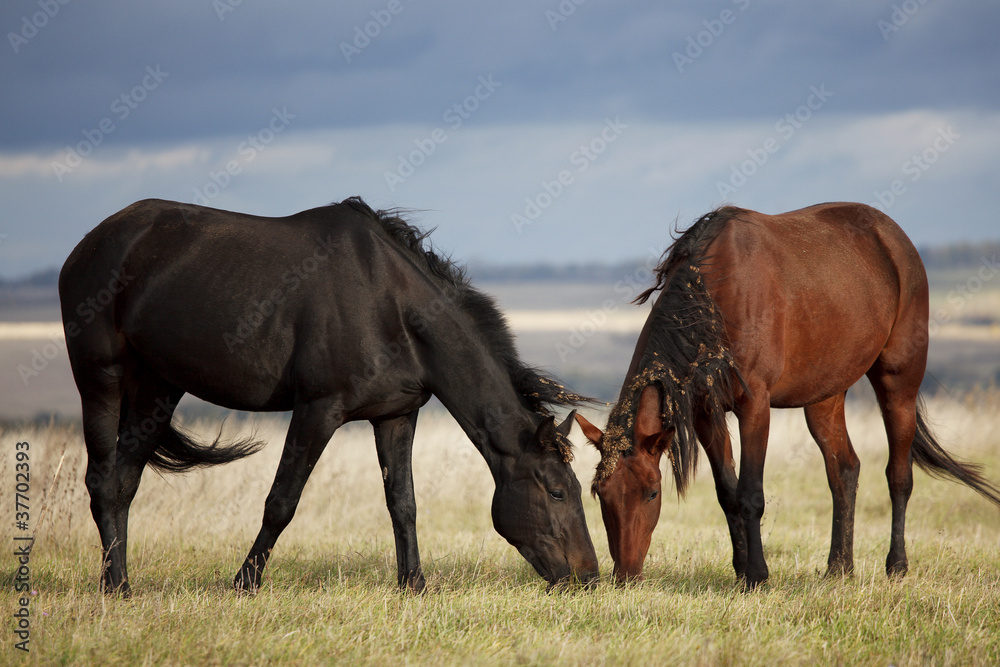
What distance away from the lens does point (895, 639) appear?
398 cm

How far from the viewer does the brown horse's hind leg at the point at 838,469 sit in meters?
5.96

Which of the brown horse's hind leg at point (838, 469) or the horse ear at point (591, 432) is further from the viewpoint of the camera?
the brown horse's hind leg at point (838, 469)

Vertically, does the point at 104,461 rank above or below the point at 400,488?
above

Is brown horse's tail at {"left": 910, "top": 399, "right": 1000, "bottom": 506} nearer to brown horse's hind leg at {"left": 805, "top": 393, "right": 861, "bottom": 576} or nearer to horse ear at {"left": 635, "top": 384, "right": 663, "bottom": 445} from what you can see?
brown horse's hind leg at {"left": 805, "top": 393, "right": 861, "bottom": 576}

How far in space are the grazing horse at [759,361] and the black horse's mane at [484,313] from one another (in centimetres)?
31

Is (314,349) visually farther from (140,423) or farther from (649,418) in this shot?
(649,418)

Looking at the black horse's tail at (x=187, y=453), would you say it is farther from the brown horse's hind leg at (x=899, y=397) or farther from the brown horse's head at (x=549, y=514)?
the brown horse's hind leg at (x=899, y=397)

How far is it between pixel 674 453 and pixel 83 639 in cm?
313

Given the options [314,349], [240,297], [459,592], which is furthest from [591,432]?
[240,297]

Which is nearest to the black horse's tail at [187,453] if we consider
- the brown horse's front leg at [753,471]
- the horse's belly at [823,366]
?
the brown horse's front leg at [753,471]

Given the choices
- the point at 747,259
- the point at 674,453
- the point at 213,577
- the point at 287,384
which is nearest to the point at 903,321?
the point at 747,259

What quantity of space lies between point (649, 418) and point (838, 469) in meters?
2.37

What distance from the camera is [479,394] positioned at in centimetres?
465

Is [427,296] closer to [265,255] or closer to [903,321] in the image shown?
[265,255]
